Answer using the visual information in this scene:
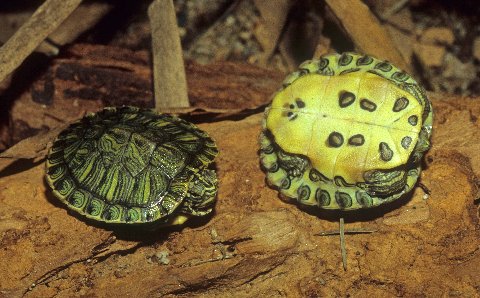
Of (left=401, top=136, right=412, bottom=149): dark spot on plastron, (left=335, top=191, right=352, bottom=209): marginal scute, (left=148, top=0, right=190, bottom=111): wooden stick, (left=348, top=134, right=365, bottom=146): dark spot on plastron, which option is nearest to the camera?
(left=401, top=136, right=412, bottom=149): dark spot on plastron

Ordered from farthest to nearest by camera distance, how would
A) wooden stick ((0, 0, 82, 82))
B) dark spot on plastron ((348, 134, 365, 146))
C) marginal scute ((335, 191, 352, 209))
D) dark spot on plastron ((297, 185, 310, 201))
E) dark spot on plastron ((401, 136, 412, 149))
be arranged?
wooden stick ((0, 0, 82, 82))
dark spot on plastron ((297, 185, 310, 201))
marginal scute ((335, 191, 352, 209))
dark spot on plastron ((348, 134, 365, 146))
dark spot on plastron ((401, 136, 412, 149))

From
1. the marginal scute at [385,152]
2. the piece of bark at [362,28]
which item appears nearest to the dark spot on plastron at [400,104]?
the marginal scute at [385,152]

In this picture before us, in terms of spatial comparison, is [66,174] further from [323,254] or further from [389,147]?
[389,147]

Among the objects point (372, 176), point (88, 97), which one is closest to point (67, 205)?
point (88, 97)

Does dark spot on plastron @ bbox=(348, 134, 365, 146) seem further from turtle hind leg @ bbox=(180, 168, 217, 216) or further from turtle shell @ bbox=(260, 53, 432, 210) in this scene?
turtle hind leg @ bbox=(180, 168, 217, 216)

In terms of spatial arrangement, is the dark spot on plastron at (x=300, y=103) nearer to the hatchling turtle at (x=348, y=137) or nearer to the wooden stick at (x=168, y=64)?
the hatchling turtle at (x=348, y=137)

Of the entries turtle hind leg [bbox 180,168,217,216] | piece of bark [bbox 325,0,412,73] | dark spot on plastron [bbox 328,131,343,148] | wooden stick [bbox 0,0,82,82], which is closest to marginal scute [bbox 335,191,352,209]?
dark spot on plastron [bbox 328,131,343,148]
